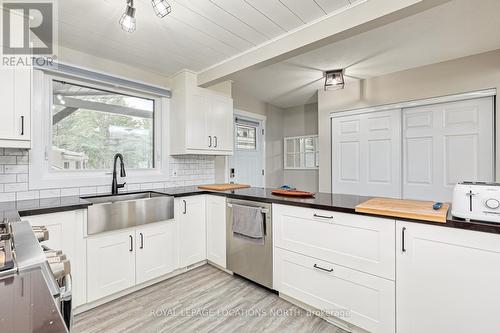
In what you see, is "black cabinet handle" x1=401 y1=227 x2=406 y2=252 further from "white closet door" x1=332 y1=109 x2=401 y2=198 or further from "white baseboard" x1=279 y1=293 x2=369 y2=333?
"white closet door" x1=332 y1=109 x2=401 y2=198

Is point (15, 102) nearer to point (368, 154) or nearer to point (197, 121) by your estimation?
point (197, 121)

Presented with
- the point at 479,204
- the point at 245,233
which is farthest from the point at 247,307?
the point at 479,204

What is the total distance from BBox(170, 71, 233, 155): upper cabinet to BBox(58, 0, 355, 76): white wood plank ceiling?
0.41 meters

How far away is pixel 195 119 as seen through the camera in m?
2.97

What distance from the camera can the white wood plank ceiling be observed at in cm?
176

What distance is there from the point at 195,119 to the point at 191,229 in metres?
1.30

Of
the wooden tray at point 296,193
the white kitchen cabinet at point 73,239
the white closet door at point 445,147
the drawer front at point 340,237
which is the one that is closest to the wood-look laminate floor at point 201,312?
the white kitchen cabinet at point 73,239

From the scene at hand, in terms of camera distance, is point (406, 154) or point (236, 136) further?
point (236, 136)

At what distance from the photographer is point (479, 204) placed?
1.21 meters

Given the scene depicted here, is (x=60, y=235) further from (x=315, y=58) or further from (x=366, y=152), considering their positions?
(x=366, y=152)

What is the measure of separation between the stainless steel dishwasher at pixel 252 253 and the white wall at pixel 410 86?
208cm

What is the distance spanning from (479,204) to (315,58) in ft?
7.01

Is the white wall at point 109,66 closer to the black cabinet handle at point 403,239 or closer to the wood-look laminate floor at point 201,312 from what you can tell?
the wood-look laminate floor at point 201,312

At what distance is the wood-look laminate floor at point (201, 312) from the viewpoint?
1.76 metres
